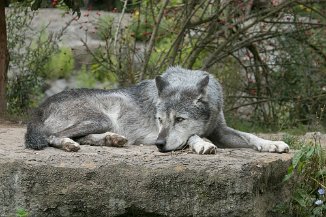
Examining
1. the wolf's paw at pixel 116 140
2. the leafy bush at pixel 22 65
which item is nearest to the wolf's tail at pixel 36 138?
the wolf's paw at pixel 116 140

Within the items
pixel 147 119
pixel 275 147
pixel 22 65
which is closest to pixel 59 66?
pixel 22 65

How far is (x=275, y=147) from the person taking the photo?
6.43 meters

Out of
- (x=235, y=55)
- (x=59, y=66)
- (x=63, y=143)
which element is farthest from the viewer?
(x=59, y=66)

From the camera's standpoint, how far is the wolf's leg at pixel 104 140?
646 cm

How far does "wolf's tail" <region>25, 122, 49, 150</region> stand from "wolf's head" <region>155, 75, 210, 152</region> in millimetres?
1039

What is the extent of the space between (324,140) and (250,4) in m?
3.04

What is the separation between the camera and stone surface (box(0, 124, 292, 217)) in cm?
554

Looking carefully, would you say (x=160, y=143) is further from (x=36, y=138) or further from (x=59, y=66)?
(x=59, y=66)

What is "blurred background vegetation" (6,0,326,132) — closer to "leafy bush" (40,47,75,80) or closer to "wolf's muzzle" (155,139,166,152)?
"leafy bush" (40,47,75,80)

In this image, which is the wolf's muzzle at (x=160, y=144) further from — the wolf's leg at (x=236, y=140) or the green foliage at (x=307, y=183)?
the green foliage at (x=307, y=183)

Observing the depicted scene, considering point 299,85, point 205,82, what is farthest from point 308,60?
point 205,82

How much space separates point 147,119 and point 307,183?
5.61 feet

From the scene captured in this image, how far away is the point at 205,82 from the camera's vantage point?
22.1 ft

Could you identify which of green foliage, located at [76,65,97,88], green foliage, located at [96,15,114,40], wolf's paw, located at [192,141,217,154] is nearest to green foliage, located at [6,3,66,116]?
green foliage, located at [96,15,114,40]
